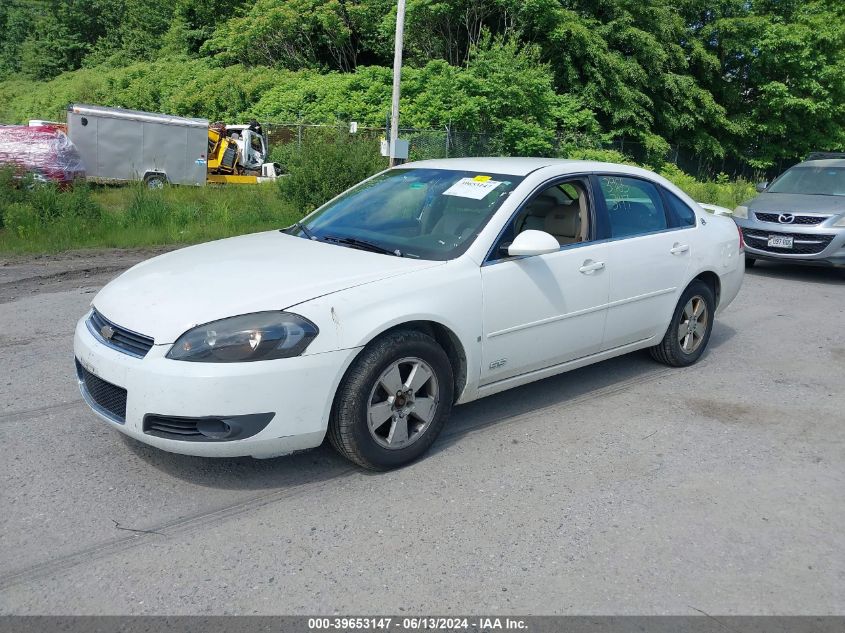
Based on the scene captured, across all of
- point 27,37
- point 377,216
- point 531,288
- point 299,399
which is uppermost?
point 27,37

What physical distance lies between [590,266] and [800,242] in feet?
21.8

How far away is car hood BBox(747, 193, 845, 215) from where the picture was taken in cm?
1035

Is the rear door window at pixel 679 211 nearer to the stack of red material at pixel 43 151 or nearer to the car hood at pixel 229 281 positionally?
the car hood at pixel 229 281

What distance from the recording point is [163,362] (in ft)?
11.6

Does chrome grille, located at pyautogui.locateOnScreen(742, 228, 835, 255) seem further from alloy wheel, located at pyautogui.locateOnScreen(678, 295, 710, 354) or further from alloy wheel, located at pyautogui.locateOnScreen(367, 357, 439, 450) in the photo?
alloy wheel, located at pyautogui.locateOnScreen(367, 357, 439, 450)

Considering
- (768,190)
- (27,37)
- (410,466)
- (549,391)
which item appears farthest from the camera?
(27,37)

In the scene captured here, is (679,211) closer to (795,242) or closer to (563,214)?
(563,214)

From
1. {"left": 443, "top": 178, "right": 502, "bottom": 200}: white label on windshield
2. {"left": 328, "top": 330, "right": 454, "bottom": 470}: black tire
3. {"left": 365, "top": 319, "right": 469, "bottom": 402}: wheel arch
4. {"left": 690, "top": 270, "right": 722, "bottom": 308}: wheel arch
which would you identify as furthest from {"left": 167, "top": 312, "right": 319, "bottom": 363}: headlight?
{"left": 690, "top": 270, "right": 722, "bottom": 308}: wheel arch

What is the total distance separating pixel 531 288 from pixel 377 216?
45.3 inches

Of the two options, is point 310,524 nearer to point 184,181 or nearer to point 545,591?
point 545,591

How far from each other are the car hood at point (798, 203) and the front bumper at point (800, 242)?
0.21 meters

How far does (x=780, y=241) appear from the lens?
10469 mm

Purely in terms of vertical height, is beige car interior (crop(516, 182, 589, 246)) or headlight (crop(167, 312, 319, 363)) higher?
beige car interior (crop(516, 182, 589, 246))

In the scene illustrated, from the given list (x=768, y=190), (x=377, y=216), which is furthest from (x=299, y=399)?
(x=768, y=190)
